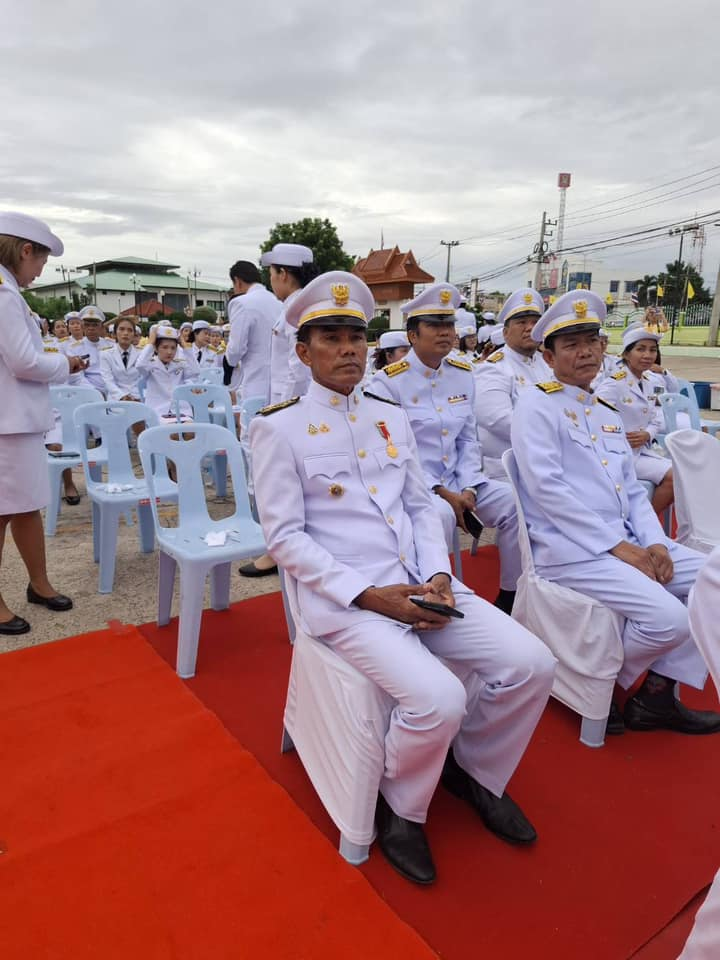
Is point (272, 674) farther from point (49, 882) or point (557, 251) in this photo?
point (557, 251)

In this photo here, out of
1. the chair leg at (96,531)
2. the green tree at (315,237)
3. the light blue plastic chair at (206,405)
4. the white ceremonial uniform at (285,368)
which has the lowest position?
the chair leg at (96,531)

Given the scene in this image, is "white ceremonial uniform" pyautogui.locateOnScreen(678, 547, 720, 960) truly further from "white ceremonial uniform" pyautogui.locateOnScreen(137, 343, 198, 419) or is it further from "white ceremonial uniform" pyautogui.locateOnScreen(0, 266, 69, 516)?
"white ceremonial uniform" pyautogui.locateOnScreen(137, 343, 198, 419)

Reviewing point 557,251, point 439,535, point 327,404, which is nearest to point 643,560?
point 439,535

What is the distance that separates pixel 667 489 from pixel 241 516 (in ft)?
9.56

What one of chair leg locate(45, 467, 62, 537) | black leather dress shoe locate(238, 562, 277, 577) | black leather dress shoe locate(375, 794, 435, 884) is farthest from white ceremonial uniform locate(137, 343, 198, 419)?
black leather dress shoe locate(375, 794, 435, 884)

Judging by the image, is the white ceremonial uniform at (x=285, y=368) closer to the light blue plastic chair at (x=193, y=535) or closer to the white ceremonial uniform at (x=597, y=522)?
the light blue plastic chair at (x=193, y=535)

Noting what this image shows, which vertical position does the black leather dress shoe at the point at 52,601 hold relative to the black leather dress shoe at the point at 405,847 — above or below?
above

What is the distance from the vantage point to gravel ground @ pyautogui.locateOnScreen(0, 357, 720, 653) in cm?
337

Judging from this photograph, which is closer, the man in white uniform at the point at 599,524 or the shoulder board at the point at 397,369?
the man in white uniform at the point at 599,524

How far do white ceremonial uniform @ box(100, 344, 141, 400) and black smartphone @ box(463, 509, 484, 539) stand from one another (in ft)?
17.4

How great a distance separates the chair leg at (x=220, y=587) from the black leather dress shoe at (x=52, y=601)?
791mm

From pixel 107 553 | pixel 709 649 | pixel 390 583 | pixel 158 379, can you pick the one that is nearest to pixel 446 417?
pixel 390 583

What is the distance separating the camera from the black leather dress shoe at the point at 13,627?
3.22m

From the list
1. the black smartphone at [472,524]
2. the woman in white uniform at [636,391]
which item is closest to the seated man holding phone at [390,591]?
the black smartphone at [472,524]
